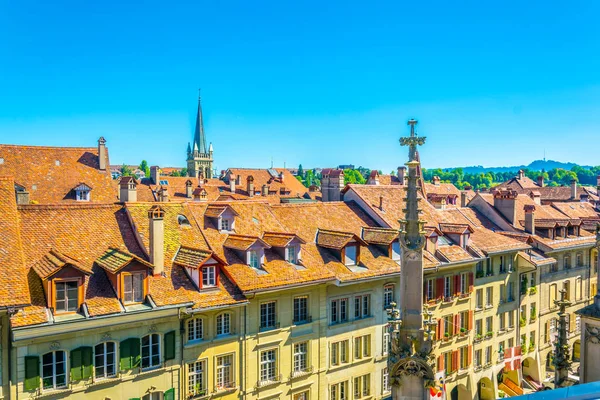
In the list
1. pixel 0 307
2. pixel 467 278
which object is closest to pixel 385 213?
pixel 467 278

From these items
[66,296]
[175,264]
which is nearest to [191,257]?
[175,264]

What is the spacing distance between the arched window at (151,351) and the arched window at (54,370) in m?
3.64

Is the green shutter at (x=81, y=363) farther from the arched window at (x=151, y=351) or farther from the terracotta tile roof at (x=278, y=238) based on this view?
the terracotta tile roof at (x=278, y=238)

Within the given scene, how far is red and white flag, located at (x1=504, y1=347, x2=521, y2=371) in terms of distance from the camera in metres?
45.5

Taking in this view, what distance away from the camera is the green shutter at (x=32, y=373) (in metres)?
21.9

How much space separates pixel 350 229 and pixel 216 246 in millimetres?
11421

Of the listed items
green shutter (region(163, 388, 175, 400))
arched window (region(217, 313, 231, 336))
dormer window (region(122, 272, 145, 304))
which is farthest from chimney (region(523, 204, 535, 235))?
dormer window (region(122, 272, 145, 304))

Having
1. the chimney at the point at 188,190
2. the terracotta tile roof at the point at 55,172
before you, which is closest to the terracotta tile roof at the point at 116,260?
the terracotta tile roof at the point at 55,172

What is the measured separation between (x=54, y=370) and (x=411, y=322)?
17.3 metres

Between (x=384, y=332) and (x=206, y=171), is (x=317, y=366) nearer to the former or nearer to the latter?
(x=384, y=332)

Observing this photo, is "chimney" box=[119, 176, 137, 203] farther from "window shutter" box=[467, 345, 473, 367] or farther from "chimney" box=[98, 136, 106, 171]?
"window shutter" box=[467, 345, 473, 367]

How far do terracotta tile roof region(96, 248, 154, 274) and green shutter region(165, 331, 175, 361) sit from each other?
11.6ft

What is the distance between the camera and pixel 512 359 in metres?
45.8

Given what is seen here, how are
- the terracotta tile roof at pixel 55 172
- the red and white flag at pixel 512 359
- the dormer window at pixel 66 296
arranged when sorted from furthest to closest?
1. the red and white flag at pixel 512 359
2. the terracotta tile roof at pixel 55 172
3. the dormer window at pixel 66 296
